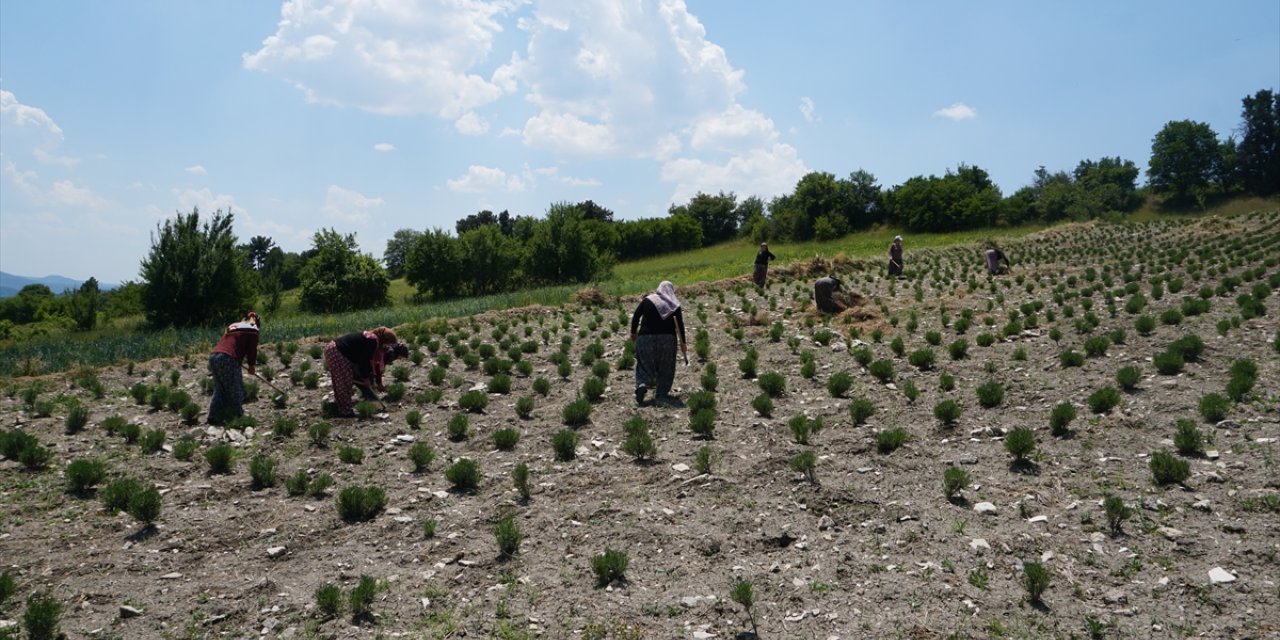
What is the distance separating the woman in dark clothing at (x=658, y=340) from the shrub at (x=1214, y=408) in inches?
264

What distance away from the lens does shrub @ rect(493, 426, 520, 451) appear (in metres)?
9.44

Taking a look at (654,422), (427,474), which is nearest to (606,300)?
(654,422)

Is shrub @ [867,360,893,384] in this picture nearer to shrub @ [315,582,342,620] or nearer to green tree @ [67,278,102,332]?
shrub @ [315,582,342,620]

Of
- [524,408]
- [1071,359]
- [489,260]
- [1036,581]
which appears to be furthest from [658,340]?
[489,260]

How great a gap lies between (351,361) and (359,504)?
16.2ft

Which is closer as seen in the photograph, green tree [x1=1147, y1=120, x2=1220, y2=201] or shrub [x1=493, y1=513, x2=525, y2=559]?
shrub [x1=493, y1=513, x2=525, y2=559]

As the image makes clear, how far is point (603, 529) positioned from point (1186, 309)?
1381 cm

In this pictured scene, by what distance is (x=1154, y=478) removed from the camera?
686 cm

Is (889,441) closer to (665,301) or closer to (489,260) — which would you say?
(665,301)

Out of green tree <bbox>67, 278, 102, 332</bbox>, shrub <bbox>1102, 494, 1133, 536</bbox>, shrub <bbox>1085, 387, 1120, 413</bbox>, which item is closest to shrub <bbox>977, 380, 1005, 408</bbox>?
shrub <bbox>1085, 387, 1120, 413</bbox>

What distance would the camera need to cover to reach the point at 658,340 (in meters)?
11.8

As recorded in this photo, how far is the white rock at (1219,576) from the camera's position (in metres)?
5.15

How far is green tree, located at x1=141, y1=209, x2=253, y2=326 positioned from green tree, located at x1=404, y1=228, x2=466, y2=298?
46.1 ft

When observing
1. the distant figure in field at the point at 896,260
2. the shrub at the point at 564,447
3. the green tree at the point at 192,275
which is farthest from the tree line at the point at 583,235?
the shrub at the point at 564,447
